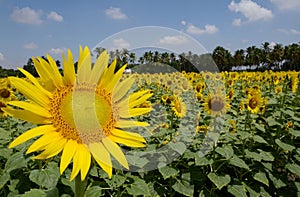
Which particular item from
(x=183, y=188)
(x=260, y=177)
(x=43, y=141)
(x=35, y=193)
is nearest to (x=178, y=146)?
(x=183, y=188)

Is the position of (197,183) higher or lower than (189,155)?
lower

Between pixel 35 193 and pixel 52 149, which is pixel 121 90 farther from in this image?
pixel 35 193

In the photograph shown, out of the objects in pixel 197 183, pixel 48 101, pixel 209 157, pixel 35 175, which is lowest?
pixel 197 183

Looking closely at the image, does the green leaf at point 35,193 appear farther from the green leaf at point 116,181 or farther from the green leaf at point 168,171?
the green leaf at point 168,171

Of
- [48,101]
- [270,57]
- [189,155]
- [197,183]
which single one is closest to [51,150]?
[48,101]

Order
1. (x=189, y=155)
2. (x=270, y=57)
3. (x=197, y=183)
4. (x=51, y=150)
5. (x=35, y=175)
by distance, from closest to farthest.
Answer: (x=51, y=150)
(x=35, y=175)
(x=189, y=155)
(x=197, y=183)
(x=270, y=57)

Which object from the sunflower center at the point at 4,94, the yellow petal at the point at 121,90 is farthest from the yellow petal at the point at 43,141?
the sunflower center at the point at 4,94

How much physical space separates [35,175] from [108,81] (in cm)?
118

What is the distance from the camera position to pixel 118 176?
2.12 meters

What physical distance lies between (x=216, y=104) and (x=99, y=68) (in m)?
2.61

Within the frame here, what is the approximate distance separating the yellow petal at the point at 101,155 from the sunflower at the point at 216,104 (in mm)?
2635

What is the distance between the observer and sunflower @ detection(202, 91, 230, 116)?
132 inches

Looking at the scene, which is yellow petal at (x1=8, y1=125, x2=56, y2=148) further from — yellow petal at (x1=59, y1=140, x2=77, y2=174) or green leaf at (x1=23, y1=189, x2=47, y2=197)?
green leaf at (x1=23, y1=189, x2=47, y2=197)

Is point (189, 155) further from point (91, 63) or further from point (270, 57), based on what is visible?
point (270, 57)
